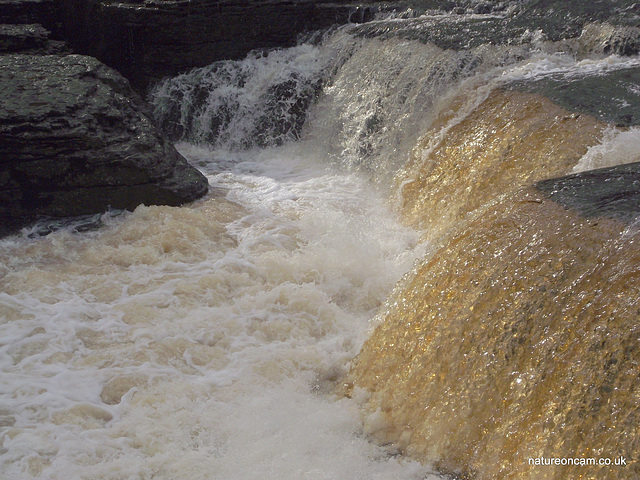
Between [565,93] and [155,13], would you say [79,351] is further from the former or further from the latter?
[155,13]

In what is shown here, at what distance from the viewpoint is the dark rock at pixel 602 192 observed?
2.83m

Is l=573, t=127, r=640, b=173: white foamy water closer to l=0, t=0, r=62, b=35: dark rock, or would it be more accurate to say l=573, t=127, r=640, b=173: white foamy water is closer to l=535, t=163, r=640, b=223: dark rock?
l=535, t=163, r=640, b=223: dark rock

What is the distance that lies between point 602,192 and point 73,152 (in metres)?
4.18

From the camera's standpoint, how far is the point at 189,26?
26.2 ft

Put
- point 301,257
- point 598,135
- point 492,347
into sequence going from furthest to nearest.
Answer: point 301,257 < point 598,135 < point 492,347

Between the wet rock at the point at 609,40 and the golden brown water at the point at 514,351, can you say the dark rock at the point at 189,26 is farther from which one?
the golden brown water at the point at 514,351

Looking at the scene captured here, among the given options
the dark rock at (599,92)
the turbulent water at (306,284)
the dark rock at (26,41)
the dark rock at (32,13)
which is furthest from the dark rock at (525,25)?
the dark rock at (32,13)

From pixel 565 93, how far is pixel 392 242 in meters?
1.64

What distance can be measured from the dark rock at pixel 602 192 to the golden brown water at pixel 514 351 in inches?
2.8

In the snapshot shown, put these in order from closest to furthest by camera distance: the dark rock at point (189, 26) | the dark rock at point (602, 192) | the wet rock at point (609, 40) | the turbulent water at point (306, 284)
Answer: the dark rock at point (602, 192) < the turbulent water at point (306, 284) < the wet rock at point (609, 40) < the dark rock at point (189, 26)

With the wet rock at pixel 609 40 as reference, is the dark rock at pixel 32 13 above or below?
below

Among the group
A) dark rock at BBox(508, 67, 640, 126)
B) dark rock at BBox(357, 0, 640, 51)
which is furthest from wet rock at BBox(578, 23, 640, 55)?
dark rock at BBox(508, 67, 640, 126)

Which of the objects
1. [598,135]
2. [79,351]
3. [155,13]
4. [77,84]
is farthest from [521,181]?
[155,13]

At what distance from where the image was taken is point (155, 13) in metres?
7.91
